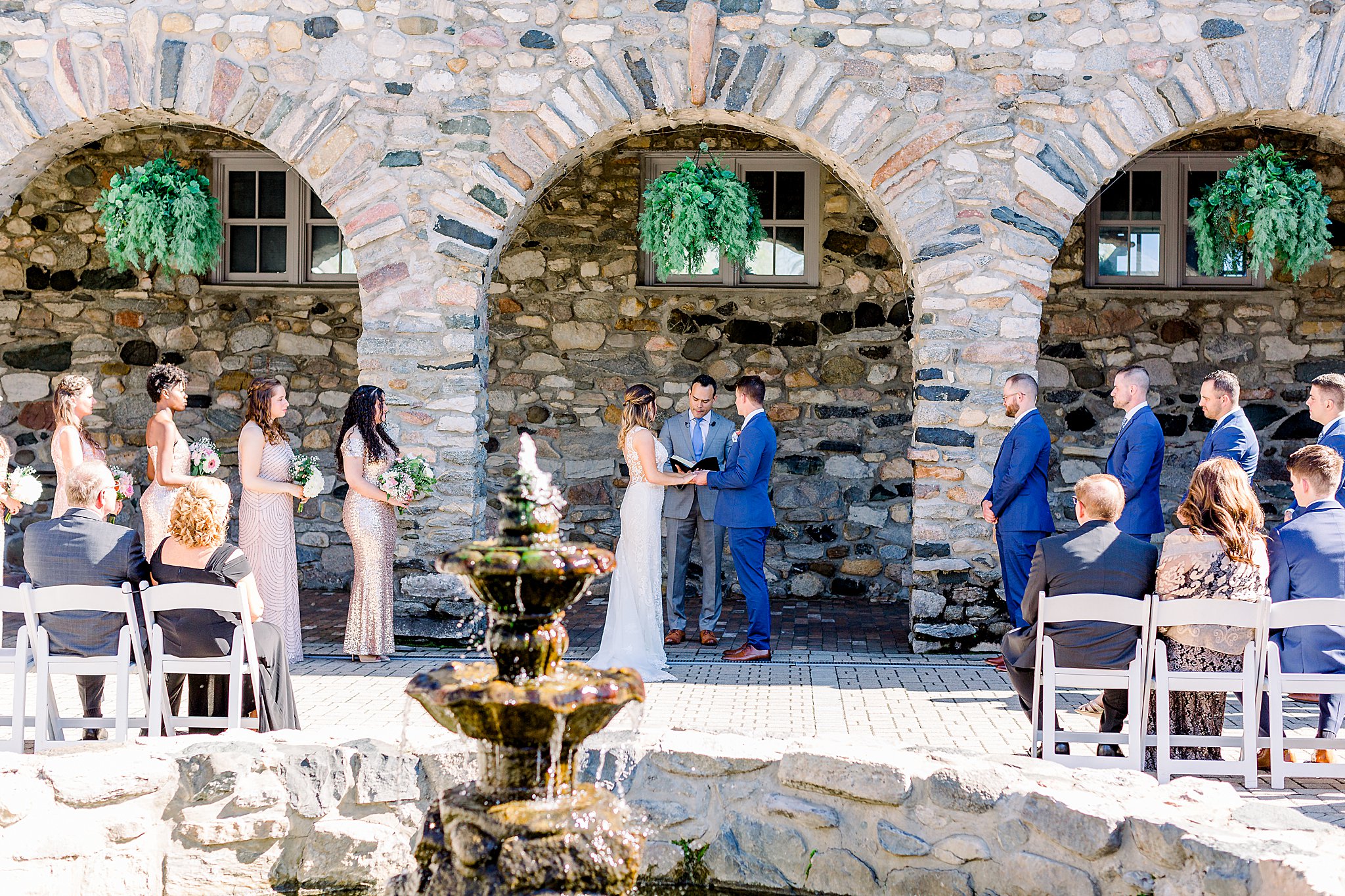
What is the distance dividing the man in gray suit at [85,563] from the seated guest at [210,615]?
0.23 m

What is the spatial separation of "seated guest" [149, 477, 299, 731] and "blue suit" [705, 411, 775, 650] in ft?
10.0

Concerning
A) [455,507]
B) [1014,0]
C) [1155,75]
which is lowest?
[455,507]

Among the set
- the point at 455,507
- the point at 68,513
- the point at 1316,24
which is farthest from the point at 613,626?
the point at 1316,24

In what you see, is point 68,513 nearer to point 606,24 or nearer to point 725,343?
point 606,24

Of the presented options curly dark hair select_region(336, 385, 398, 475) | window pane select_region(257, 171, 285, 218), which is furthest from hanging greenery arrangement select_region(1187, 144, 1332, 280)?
window pane select_region(257, 171, 285, 218)

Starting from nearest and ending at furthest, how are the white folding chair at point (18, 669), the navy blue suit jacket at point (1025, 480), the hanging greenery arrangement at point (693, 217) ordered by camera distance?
the white folding chair at point (18, 669) → the navy blue suit jacket at point (1025, 480) → the hanging greenery arrangement at point (693, 217)

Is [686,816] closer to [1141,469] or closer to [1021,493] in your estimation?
[1021,493]

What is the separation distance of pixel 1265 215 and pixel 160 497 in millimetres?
6703

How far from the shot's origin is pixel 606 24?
7012 mm

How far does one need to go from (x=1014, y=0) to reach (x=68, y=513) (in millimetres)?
5773

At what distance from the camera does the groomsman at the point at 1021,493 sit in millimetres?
6586

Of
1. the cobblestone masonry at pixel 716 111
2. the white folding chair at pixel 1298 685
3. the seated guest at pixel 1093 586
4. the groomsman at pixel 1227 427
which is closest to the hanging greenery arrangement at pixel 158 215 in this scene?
the cobblestone masonry at pixel 716 111

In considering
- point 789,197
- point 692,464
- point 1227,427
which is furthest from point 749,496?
point 789,197

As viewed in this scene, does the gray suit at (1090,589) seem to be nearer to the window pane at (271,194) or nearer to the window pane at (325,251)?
the window pane at (325,251)
